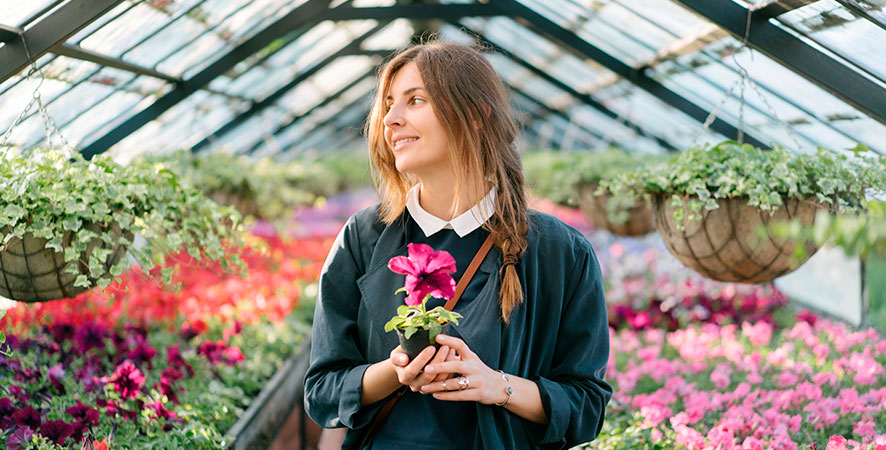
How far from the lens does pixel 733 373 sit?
2984 mm

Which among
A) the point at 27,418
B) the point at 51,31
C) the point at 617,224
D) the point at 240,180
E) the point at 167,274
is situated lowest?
the point at 617,224

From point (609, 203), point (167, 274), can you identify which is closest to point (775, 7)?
point (609, 203)

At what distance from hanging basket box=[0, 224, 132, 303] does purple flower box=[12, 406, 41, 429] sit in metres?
0.36

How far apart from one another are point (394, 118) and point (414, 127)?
1.8 inches

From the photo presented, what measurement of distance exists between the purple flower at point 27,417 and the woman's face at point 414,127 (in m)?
1.36

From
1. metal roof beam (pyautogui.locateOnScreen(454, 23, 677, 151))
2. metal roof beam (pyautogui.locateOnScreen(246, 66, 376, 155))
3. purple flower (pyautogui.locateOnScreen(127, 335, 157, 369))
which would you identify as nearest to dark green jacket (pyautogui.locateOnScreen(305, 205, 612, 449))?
purple flower (pyautogui.locateOnScreen(127, 335, 157, 369))

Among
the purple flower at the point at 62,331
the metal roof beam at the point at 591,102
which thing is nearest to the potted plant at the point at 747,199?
the purple flower at the point at 62,331

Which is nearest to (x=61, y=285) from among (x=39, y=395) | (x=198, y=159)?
(x=39, y=395)

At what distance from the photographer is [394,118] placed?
128cm

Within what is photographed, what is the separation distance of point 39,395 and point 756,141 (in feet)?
11.8

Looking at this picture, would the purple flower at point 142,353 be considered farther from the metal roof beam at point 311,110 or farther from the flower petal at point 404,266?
the metal roof beam at point 311,110

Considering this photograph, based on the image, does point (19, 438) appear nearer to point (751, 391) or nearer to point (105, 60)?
point (105, 60)

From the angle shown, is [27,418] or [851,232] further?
[27,418]

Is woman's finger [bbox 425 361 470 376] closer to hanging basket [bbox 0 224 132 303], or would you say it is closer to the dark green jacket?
the dark green jacket
